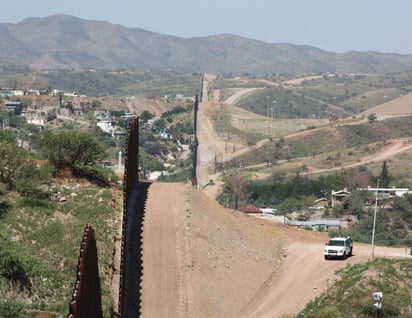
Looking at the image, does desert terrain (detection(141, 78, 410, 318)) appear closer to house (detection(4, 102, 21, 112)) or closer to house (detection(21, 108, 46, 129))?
house (detection(21, 108, 46, 129))

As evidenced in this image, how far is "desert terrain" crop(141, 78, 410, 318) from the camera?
35531 mm

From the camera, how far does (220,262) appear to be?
3878 cm

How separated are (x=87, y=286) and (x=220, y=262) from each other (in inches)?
499

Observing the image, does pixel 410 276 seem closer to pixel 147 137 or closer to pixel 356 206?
pixel 356 206

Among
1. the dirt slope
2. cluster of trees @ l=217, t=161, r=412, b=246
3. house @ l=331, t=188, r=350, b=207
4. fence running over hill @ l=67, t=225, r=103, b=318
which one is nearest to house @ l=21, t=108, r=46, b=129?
cluster of trees @ l=217, t=161, r=412, b=246

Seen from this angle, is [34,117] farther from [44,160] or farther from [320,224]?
[44,160]

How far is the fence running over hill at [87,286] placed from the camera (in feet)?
80.1

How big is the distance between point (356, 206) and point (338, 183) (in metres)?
16.9

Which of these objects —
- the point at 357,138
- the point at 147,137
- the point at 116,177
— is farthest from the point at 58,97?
the point at 116,177

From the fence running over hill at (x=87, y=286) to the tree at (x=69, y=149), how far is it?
14832 millimetres

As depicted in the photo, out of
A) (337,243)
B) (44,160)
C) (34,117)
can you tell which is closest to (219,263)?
(337,243)

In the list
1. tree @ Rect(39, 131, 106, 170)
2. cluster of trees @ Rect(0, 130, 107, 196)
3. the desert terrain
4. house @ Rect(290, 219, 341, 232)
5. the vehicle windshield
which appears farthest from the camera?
house @ Rect(290, 219, 341, 232)

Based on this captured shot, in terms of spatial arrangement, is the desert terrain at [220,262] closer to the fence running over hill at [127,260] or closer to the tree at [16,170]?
the fence running over hill at [127,260]

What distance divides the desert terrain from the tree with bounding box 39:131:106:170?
3.53 metres
